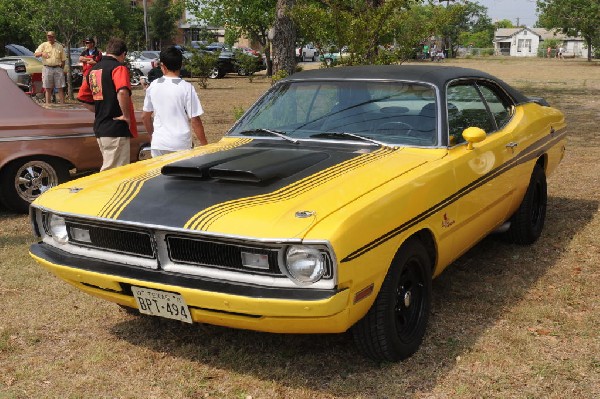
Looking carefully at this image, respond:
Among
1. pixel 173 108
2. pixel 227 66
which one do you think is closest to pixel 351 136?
pixel 173 108

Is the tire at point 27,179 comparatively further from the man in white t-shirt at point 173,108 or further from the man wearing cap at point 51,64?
the man wearing cap at point 51,64

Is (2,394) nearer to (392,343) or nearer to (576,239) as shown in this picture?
(392,343)

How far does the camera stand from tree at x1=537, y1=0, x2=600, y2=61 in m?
45.8

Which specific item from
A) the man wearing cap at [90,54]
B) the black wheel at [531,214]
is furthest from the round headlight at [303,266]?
the man wearing cap at [90,54]

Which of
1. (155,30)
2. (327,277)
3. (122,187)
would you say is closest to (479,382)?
(327,277)

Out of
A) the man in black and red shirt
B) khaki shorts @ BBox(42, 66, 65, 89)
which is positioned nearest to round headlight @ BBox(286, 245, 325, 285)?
the man in black and red shirt

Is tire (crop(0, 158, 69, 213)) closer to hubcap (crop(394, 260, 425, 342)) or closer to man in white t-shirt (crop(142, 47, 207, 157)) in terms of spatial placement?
man in white t-shirt (crop(142, 47, 207, 157))

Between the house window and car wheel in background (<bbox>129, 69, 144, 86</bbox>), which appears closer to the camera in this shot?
car wheel in background (<bbox>129, 69, 144, 86</bbox>)

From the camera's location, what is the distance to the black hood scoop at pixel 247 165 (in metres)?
3.70

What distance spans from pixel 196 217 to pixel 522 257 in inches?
130

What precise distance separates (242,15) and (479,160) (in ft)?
97.3

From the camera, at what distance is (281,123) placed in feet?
15.9

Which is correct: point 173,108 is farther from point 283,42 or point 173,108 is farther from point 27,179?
point 283,42

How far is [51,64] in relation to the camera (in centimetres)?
1586
